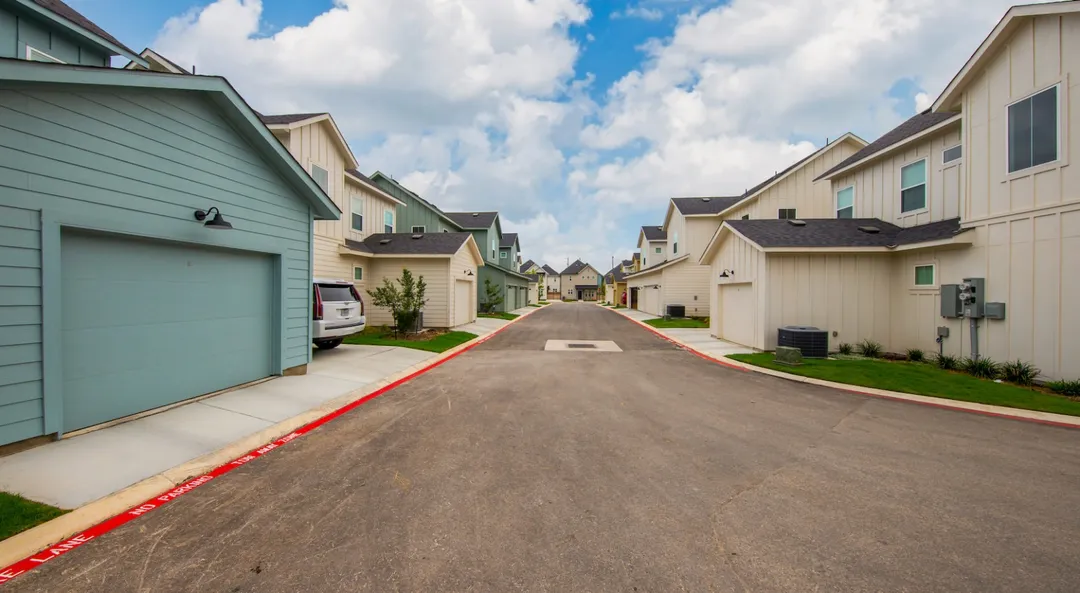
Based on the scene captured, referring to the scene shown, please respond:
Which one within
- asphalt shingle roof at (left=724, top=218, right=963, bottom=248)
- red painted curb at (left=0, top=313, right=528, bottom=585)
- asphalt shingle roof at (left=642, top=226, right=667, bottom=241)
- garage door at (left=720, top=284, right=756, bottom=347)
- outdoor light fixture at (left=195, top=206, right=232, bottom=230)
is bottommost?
red painted curb at (left=0, top=313, right=528, bottom=585)

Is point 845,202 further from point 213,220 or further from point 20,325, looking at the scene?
point 20,325

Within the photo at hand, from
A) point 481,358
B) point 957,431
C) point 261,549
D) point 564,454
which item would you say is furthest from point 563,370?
point 261,549

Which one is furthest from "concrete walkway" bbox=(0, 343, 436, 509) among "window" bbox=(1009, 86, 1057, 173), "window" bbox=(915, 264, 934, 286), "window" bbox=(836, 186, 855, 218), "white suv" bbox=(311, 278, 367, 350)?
"window" bbox=(836, 186, 855, 218)

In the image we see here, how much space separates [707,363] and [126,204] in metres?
12.0

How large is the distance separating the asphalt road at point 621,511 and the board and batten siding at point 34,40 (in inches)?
352

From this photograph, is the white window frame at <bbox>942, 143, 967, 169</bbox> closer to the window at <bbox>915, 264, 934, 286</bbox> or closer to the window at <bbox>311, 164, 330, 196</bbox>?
the window at <bbox>915, 264, 934, 286</bbox>

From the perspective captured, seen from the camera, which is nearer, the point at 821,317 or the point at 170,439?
the point at 170,439

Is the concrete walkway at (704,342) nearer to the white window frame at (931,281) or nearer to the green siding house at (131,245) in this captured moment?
the white window frame at (931,281)

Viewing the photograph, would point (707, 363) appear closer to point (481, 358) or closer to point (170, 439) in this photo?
point (481, 358)

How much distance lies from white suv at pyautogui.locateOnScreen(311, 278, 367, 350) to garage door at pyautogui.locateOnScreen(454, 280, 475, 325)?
7.46 m

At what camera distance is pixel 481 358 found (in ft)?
37.8

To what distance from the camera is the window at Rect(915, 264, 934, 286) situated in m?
11.0

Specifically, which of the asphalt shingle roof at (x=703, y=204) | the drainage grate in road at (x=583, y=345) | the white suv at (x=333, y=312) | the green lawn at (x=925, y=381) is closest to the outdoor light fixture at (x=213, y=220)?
the white suv at (x=333, y=312)

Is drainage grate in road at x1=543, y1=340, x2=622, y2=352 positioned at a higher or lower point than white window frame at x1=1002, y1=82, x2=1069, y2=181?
lower
